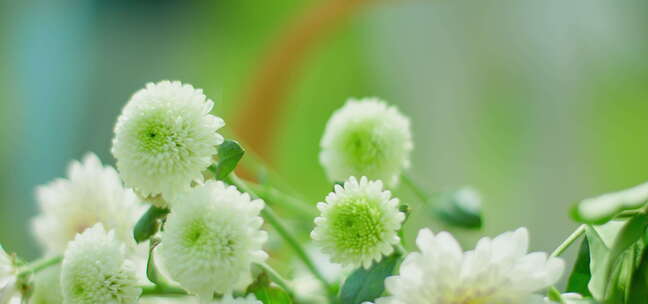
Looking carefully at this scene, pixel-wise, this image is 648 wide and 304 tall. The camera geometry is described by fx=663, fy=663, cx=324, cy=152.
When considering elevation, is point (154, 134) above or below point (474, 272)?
above

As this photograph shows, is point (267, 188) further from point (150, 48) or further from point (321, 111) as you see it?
point (150, 48)

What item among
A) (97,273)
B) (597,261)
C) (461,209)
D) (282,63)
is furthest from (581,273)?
(282,63)

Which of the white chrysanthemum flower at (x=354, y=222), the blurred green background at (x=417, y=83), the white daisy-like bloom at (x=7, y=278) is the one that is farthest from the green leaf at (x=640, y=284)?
the blurred green background at (x=417, y=83)

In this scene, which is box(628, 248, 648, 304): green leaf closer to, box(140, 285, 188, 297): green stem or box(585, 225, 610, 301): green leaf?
box(585, 225, 610, 301): green leaf

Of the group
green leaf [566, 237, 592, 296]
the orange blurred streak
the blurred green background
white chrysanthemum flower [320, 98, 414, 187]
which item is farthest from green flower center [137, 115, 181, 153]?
the blurred green background

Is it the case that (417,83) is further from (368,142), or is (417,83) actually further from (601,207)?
(601,207)

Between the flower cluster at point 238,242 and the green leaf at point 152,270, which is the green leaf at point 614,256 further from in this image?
the green leaf at point 152,270
